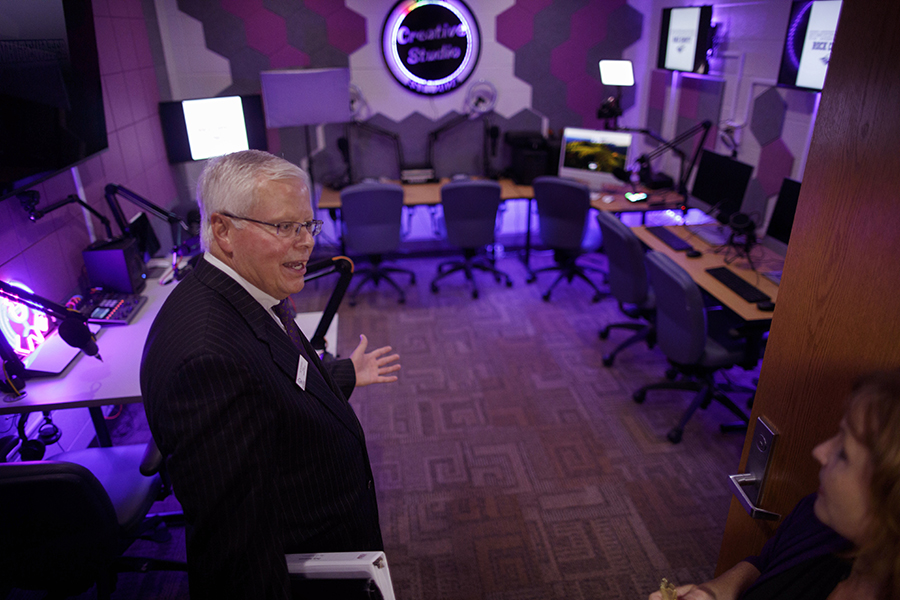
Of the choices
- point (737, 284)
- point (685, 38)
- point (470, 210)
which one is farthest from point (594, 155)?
point (737, 284)

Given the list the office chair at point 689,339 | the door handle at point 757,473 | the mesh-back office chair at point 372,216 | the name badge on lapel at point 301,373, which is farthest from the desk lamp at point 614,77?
the name badge on lapel at point 301,373

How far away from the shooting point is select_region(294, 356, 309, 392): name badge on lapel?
3.84 feet

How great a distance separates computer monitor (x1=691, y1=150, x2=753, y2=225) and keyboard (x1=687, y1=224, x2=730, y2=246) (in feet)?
0.32

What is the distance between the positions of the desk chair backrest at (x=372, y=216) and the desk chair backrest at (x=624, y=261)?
150 cm

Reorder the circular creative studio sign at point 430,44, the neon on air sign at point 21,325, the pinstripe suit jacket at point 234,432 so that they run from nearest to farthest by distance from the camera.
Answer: the pinstripe suit jacket at point 234,432, the neon on air sign at point 21,325, the circular creative studio sign at point 430,44

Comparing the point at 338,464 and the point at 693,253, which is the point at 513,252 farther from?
the point at 338,464

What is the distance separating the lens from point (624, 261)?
10.1 feet

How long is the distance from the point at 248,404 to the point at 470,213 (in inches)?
129

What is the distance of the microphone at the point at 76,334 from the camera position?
1924mm

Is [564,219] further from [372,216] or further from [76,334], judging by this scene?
[76,334]

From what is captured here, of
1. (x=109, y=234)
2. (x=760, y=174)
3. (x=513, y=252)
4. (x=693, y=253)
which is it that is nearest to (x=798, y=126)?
(x=760, y=174)

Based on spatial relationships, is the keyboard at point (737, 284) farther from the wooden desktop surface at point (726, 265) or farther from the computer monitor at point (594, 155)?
the computer monitor at point (594, 155)

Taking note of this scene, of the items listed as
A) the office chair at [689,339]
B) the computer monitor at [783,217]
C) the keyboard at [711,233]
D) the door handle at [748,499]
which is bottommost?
the office chair at [689,339]

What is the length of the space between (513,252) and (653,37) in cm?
228
